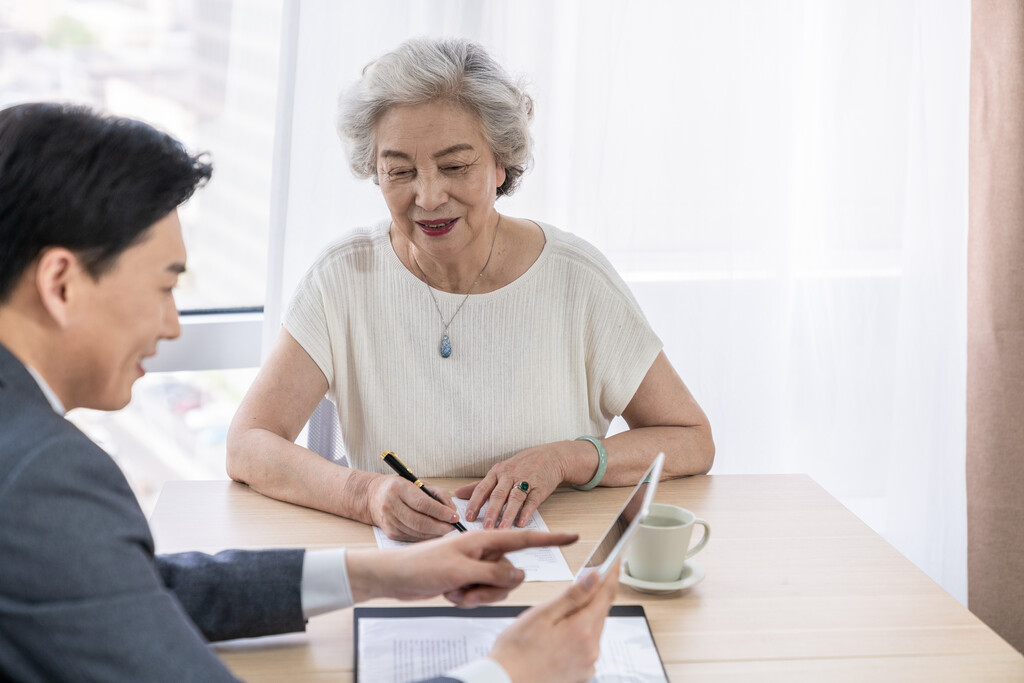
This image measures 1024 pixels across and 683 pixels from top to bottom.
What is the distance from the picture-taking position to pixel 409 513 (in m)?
1.37

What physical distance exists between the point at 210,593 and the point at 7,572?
347 millimetres

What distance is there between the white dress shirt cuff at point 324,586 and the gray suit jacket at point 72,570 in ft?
0.92

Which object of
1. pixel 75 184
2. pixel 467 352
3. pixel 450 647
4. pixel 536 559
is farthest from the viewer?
pixel 467 352

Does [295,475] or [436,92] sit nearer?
[295,475]

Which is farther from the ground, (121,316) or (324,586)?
(121,316)

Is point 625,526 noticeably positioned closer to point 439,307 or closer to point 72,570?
point 72,570

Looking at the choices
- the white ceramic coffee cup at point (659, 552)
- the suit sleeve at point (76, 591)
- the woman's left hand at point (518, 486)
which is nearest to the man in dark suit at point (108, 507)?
the suit sleeve at point (76, 591)

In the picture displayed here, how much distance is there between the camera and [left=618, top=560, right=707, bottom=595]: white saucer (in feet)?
4.00

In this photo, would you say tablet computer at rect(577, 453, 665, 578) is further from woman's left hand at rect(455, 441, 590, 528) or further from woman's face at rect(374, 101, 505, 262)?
woman's face at rect(374, 101, 505, 262)

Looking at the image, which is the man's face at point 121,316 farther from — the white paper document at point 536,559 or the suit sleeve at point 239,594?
the white paper document at point 536,559

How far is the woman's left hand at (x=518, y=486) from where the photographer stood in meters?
1.44

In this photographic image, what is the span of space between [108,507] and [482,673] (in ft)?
1.24

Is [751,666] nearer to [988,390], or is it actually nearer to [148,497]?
[988,390]

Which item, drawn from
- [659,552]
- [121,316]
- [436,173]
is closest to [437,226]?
[436,173]
